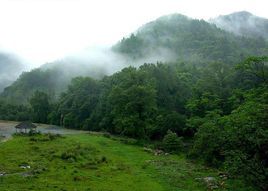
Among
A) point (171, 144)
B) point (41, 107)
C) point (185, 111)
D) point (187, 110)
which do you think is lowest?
point (171, 144)

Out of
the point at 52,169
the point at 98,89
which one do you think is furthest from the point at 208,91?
the point at 52,169

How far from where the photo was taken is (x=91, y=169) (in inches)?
1827

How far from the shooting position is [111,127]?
3762 inches

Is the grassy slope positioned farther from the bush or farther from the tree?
the tree

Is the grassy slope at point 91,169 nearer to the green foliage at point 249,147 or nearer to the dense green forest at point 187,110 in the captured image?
the green foliage at point 249,147

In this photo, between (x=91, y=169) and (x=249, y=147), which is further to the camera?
(x=91, y=169)

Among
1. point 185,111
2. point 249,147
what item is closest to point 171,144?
point 185,111

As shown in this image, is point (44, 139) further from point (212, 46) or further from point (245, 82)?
point (212, 46)

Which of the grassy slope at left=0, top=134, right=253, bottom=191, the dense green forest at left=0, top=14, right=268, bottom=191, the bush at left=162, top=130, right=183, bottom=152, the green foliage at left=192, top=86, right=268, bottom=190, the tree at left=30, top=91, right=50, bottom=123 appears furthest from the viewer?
the tree at left=30, top=91, right=50, bottom=123

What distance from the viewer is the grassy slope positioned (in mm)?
38500

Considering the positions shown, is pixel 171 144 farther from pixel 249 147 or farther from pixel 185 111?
pixel 249 147

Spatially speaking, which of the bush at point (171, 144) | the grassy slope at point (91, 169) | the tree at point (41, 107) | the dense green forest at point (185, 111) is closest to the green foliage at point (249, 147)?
the dense green forest at point (185, 111)

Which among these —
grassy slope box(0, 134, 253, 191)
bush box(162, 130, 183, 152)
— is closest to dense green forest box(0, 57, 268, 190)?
bush box(162, 130, 183, 152)

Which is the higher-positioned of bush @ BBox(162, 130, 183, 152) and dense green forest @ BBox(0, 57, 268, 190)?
dense green forest @ BBox(0, 57, 268, 190)
